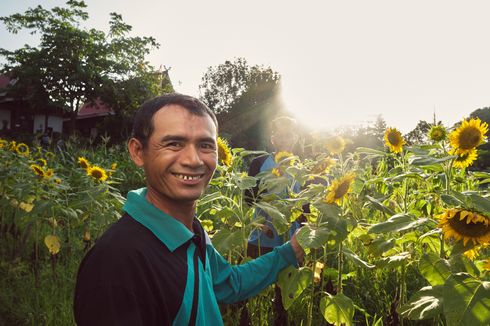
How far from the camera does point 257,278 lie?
165 centimetres

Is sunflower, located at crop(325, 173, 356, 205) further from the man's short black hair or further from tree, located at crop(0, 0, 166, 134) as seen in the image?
tree, located at crop(0, 0, 166, 134)

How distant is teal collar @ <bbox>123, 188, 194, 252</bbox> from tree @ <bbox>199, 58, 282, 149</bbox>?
23.9 meters

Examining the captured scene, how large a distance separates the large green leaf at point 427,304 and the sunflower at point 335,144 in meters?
0.92

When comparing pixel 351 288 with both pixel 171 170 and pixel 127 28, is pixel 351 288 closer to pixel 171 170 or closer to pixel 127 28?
pixel 171 170

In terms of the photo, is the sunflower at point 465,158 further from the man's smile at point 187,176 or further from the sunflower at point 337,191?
the man's smile at point 187,176

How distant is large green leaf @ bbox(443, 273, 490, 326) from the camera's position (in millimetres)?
1025

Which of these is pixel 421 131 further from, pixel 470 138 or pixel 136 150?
pixel 136 150

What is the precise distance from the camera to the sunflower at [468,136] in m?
1.81

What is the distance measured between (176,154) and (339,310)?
2.78ft

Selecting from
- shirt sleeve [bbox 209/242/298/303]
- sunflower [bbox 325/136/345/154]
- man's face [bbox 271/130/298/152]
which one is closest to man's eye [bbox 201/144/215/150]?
shirt sleeve [bbox 209/242/298/303]

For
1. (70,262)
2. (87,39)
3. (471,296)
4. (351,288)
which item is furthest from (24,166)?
(87,39)

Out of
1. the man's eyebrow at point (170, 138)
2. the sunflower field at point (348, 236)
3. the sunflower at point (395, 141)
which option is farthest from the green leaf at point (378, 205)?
the sunflower at point (395, 141)

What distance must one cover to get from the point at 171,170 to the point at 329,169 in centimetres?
86

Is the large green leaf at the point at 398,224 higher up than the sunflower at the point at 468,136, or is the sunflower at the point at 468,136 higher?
the sunflower at the point at 468,136
